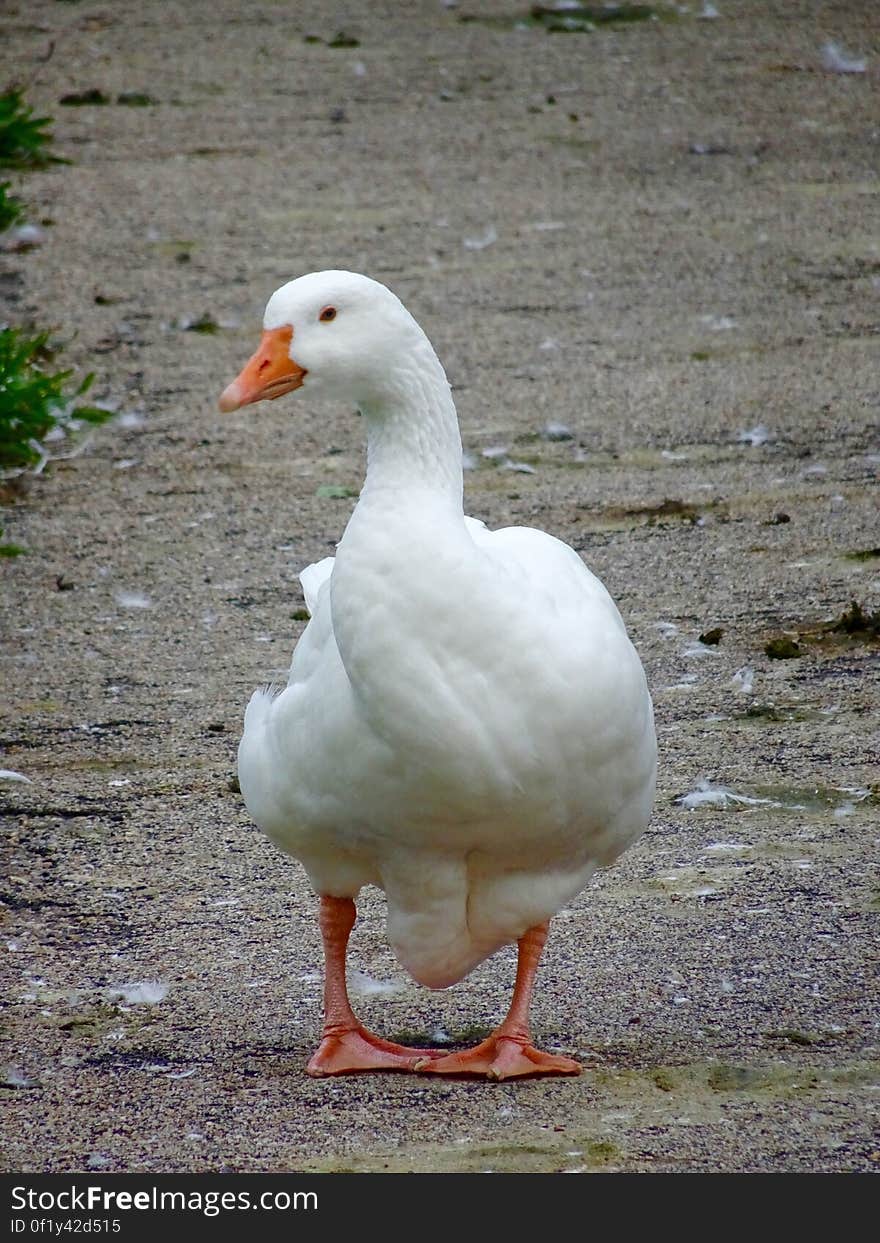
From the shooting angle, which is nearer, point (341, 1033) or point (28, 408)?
point (341, 1033)

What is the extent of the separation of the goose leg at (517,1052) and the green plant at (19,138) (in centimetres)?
930

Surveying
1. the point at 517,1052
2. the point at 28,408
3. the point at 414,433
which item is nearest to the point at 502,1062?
the point at 517,1052

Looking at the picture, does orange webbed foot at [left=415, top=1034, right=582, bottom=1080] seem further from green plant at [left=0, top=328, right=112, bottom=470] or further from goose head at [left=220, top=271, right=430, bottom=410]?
green plant at [left=0, top=328, right=112, bottom=470]

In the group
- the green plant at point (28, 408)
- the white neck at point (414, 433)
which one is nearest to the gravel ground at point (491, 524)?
the green plant at point (28, 408)

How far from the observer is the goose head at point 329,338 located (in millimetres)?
3785

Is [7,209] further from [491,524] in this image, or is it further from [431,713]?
[431,713]

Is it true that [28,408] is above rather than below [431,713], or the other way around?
below

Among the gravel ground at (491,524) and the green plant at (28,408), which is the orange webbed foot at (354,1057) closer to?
the gravel ground at (491,524)

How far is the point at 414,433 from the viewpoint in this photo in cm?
382

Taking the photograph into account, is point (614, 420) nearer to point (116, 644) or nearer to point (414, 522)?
point (116, 644)

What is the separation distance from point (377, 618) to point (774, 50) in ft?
40.3

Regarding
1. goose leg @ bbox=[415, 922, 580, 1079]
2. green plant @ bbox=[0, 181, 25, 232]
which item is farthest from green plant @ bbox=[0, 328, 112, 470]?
goose leg @ bbox=[415, 922, 580, 1079]

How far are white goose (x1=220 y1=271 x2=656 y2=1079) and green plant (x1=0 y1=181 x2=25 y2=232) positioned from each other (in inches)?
301

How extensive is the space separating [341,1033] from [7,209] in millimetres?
8055
